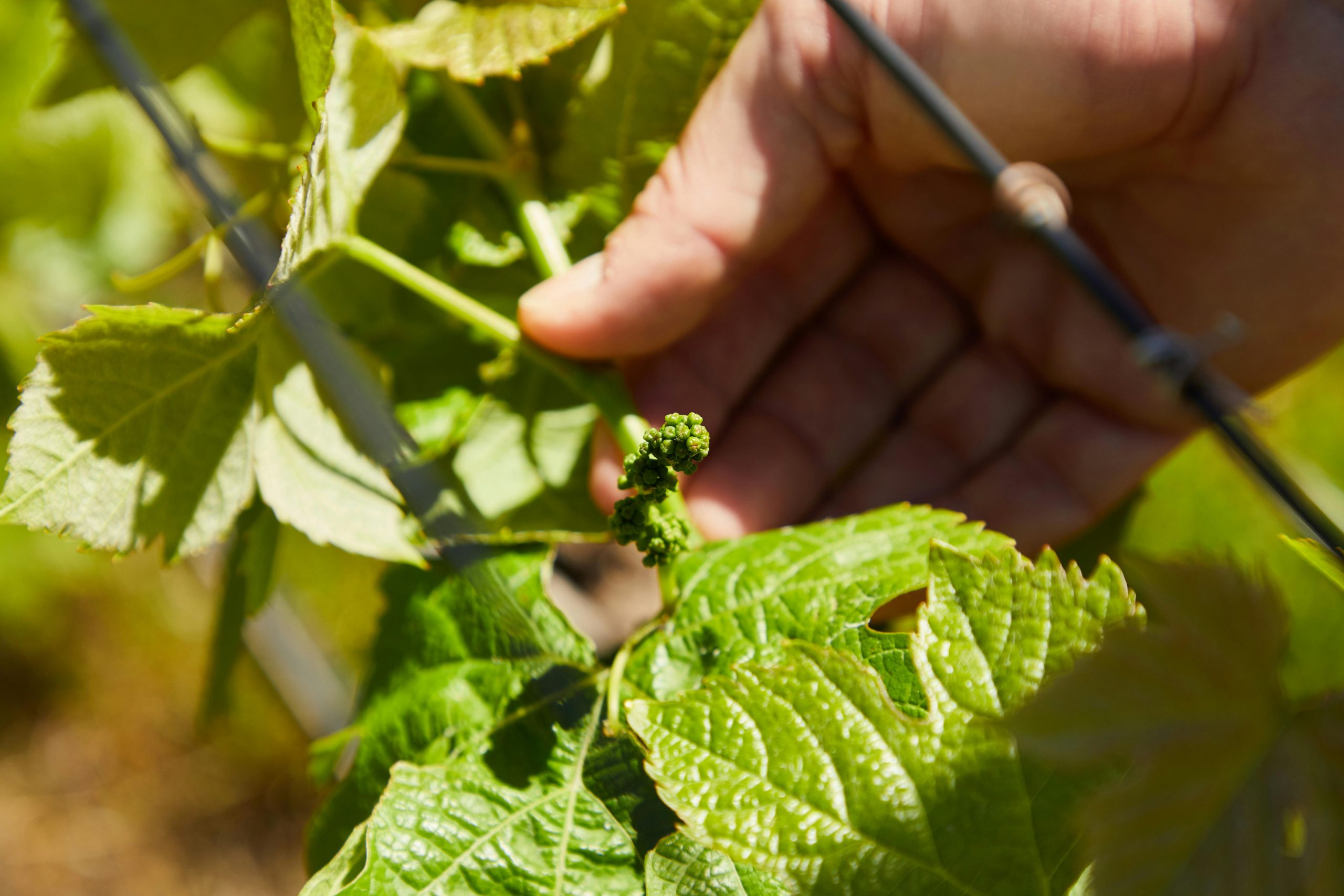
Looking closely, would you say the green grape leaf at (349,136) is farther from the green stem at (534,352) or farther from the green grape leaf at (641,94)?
the green grape leaf at (641,94)

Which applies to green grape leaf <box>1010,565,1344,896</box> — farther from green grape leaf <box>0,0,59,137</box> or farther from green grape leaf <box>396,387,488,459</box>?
green grape leaf <box>0,0,59,137</box>

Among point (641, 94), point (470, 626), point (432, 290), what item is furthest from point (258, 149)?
point (470, 626)

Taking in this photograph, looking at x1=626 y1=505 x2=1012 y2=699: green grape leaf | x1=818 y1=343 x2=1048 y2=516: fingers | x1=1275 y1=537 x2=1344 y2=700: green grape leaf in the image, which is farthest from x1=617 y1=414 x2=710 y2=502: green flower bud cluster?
x1=1275 y1=537 x2=1344 y2=700: green grape leaf

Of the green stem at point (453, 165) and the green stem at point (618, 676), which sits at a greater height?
the green stem at point (453, 165)

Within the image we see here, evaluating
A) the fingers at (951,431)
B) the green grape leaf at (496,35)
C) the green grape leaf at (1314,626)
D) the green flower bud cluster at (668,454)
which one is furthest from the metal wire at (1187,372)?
the green grape leaf at (1314,626)

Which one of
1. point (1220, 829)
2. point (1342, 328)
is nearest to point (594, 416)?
point (1220, 829)

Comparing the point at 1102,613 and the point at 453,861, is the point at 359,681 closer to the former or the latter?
the point at 453,861

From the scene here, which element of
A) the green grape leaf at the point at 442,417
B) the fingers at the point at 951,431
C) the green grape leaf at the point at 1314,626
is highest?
the green grape leaf at the point at 442,417
